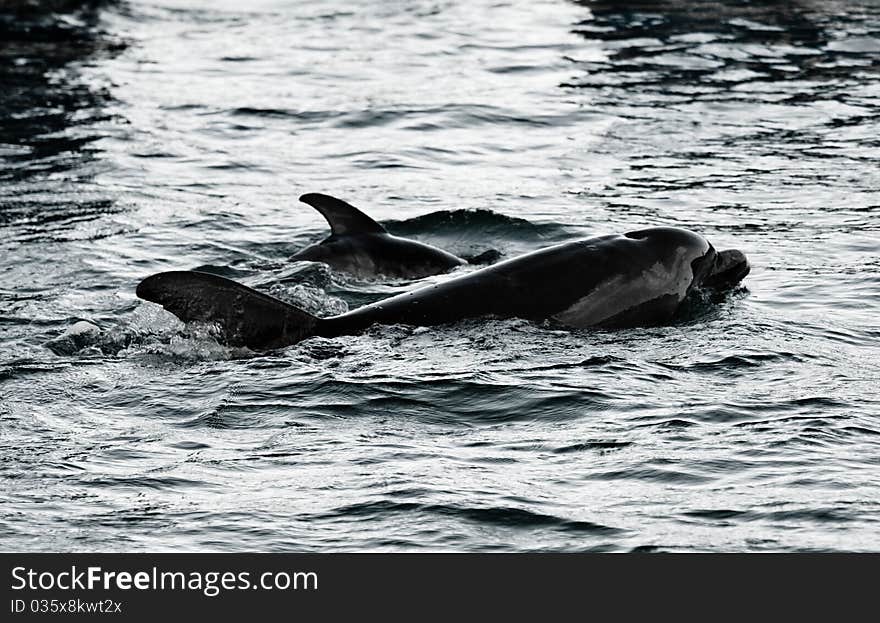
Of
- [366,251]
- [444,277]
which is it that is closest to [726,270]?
[444,277]

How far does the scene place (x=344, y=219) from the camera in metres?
13.1

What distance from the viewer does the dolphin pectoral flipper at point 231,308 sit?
9578mm

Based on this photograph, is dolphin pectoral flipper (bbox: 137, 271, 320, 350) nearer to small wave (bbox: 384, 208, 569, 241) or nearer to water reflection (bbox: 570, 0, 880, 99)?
small wave (bbox: 384, 208, 569, 241)

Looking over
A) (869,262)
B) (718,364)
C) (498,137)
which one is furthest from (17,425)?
(498,137)

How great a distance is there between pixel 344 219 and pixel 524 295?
3.09 meters

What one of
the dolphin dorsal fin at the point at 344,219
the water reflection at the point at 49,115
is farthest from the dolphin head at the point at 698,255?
the water reflection at the point at 49,115

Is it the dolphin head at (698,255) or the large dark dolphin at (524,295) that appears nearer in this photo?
the large dark dolphin at (524,295)

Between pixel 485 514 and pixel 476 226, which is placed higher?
pixel 485 514

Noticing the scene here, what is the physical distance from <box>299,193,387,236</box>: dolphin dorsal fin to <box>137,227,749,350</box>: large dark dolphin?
8.36 feet

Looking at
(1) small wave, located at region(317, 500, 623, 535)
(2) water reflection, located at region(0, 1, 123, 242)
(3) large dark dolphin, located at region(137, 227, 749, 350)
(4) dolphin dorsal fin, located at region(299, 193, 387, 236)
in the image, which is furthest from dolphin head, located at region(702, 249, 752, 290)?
(2) water reflection, located at region(0, 1, 123, 242)

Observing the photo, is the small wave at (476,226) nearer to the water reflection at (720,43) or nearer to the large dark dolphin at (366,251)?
the large dark dolphin at (366,251)

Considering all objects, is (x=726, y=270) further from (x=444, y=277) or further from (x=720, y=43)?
(x=720, y=43)

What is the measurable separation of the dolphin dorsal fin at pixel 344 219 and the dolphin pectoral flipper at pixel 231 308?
2919mm
